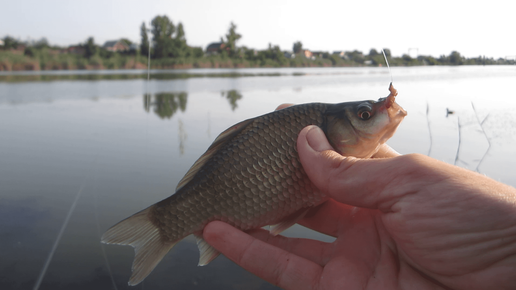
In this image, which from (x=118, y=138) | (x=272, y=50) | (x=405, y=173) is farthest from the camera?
(x=272, y=50)

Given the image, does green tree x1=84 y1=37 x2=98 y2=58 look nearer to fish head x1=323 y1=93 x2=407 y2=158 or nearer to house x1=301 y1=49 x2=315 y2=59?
house x1=301 y1=49 x2=315 y2=59

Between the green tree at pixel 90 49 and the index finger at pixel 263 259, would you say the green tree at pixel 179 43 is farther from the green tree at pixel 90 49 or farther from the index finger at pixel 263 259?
the index finger at pixel 263 259

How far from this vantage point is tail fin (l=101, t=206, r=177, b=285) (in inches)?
56.9

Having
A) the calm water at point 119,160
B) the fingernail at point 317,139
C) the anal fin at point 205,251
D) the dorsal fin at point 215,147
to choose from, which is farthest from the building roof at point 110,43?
the fingernail at point 317,139

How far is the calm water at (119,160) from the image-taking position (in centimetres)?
259

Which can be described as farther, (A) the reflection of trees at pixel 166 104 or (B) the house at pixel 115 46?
(B) the house at pixel 115 46

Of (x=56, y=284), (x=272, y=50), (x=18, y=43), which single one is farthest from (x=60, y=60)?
(x=56, y=284)

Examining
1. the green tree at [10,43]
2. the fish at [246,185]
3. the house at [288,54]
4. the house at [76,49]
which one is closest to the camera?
the fish at [246,185]

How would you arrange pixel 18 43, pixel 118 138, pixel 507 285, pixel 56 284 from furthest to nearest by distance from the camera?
1. pixel 18 43
2. pixel 118 138
3. pixel 56 284
4. pixel 507 285

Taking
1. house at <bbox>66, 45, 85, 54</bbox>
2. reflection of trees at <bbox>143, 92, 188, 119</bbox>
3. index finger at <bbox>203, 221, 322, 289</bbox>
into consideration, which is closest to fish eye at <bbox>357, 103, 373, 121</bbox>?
index finger at <bbox>203, 221, 322, 289</bbox>

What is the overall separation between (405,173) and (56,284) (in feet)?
8.25

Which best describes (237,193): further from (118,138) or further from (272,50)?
(272,50)

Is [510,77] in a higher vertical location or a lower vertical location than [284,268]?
higher

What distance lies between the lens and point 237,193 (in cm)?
144
